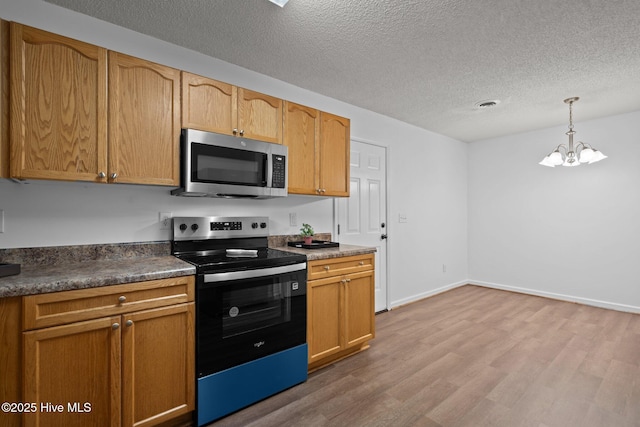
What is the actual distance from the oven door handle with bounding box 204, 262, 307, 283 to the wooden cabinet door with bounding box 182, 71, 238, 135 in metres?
1.01

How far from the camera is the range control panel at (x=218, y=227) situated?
2.26m

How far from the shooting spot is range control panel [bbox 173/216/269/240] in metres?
2.26

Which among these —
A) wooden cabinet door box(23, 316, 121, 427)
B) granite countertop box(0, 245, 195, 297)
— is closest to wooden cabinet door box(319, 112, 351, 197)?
granite countertop box(0, 245, 195, 297)

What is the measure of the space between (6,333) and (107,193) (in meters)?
1.00

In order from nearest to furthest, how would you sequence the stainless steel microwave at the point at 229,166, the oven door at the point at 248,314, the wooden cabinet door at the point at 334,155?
the oven door at the point at 248,314 → the stainless steel microwave at the point at 229,166 → the wooden cabinet door at the point at 334,155

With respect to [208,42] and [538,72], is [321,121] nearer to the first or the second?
[208,42]

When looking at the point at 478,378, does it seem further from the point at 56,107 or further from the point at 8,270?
the point at 56,107

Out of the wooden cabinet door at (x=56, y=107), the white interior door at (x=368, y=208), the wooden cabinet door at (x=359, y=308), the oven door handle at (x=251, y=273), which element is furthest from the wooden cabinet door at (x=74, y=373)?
the white interior door at (x=368, y=208)

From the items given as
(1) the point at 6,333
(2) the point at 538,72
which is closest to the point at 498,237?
(2) the point at 538,72

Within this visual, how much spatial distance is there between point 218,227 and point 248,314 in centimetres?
79

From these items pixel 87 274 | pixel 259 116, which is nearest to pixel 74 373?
pixel 87 274

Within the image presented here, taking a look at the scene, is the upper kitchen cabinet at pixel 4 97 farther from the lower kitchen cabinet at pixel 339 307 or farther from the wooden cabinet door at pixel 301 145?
the lower kitchen cabinet at pixel 339 307

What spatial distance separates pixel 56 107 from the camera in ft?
5.34

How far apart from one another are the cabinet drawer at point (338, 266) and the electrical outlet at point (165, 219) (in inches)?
42.8
